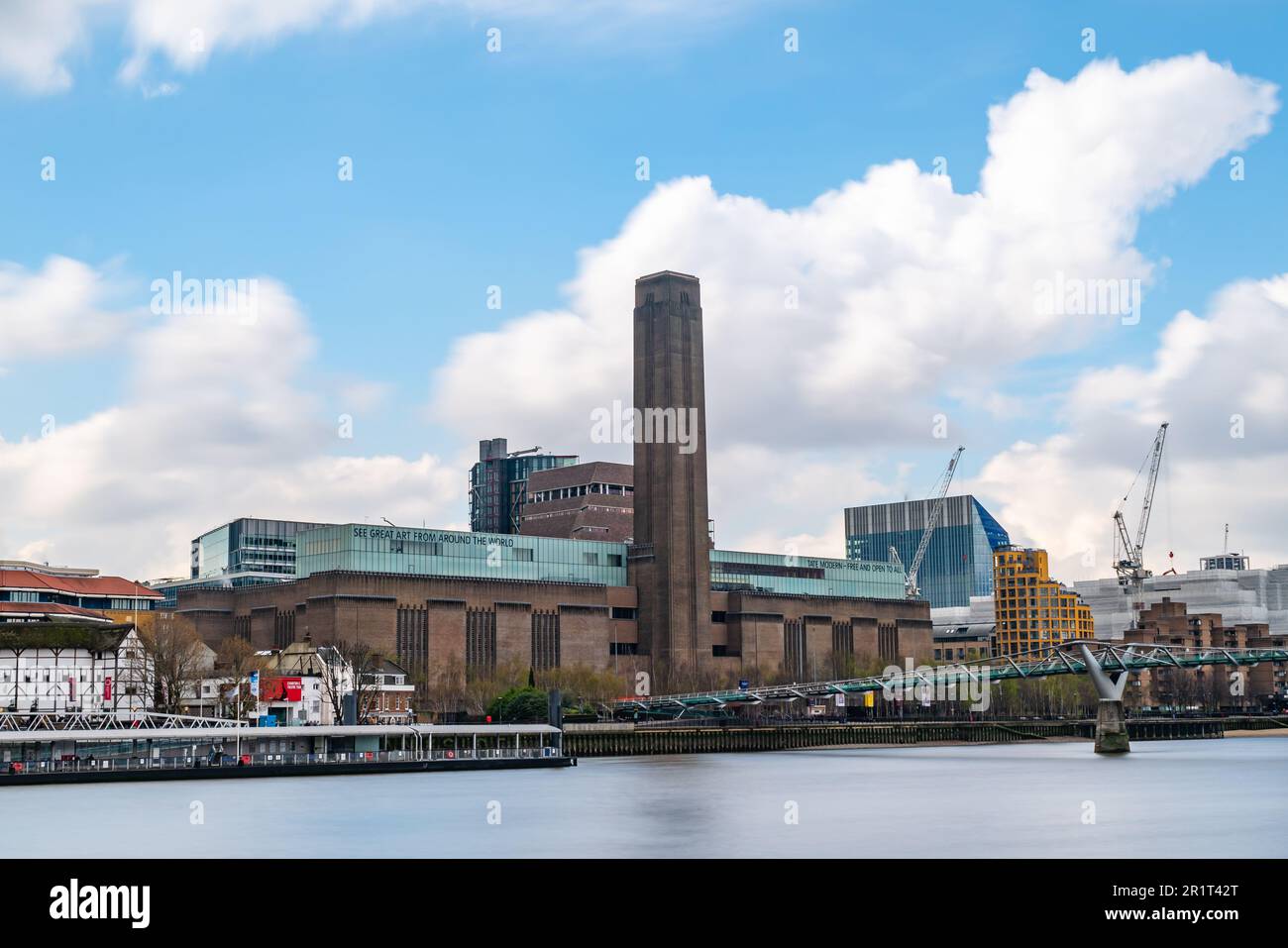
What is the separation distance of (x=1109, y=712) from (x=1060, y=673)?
23.1 meters

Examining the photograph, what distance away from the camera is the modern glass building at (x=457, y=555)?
16425 centimetres

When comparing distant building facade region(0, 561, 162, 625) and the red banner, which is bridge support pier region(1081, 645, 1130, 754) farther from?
distant building facade region(0, 561, 162, 625)

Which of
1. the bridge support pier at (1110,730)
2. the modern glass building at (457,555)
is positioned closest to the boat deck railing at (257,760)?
the bridge support pier at (1110,730)

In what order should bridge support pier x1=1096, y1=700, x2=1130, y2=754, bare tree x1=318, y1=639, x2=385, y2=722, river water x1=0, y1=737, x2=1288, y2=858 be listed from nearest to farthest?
river water x1=0, y1=737, x2=1288, y2=858 → bridge support pier x1=1096, y1=700, x2=1130, y2=754 → bare tree x1=318, y1=639, x2=385, y2=722

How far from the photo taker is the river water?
54750 mm

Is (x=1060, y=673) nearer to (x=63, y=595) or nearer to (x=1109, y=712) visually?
(x=1109, y=712)

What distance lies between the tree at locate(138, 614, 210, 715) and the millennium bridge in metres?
39.9

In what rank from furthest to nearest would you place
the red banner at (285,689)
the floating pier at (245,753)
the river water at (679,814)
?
the red banner at (285,689) → the floating pier at (245,753) → the river water at (679,814)

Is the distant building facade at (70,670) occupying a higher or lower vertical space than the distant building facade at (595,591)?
lower

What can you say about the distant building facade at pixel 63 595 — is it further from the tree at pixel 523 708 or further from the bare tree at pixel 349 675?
the tree at pixel 523 708

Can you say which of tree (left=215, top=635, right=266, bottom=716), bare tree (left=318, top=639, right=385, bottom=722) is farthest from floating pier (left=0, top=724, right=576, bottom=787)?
bare tree (left=318, top=639, right=385, bottom=722)

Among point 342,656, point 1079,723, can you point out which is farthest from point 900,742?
point 342,656

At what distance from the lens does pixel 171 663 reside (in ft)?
409
